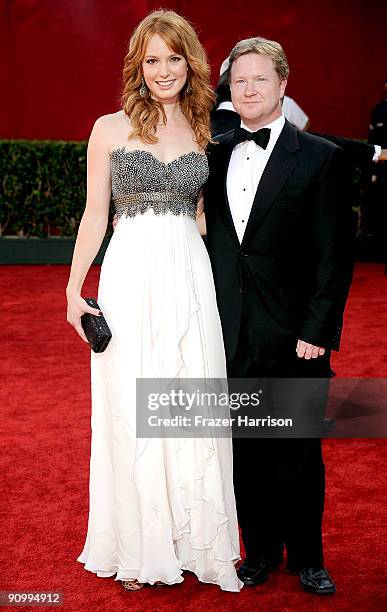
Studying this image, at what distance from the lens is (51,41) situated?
35.6 ft

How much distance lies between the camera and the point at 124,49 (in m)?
10.9

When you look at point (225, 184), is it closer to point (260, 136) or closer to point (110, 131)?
point (260, 136)

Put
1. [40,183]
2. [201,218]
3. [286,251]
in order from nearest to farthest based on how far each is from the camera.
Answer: [286,251] → [201,218] → [40,183]

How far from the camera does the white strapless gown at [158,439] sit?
2871 millimetres

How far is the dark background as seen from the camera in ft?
35.6

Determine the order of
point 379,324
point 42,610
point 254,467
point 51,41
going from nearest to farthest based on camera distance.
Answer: point 42,610 → point 254,467 → point 379,324 → point 51,41

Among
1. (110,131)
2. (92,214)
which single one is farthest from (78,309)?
(110,131)

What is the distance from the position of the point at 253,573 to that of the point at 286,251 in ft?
3.66

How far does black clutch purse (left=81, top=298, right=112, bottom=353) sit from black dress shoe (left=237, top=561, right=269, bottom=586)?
0.93m

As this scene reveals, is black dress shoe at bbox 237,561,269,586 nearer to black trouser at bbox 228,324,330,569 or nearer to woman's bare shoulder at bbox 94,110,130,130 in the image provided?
black trouser at bbox 228,324,330,569

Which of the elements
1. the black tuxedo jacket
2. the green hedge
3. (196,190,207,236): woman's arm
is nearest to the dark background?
the green hedge

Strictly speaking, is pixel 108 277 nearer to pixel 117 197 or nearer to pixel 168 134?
pixel 117 197

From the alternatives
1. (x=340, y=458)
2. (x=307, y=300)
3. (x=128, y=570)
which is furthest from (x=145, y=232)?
(x=340, y=458)

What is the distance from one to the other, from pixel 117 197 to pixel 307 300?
2.34 ft
